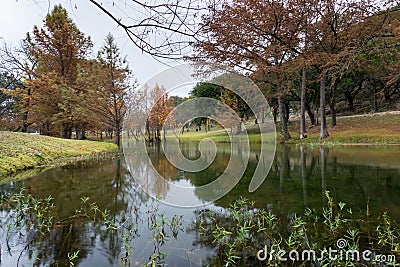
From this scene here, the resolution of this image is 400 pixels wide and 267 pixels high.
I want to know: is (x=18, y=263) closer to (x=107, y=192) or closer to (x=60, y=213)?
(x=60, y=213)

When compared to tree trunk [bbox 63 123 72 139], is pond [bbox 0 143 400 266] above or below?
below

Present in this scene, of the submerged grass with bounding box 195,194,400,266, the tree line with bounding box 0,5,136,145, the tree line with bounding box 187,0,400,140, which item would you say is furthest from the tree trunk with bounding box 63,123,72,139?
the submerged grass with bounding box 195,194,400,266

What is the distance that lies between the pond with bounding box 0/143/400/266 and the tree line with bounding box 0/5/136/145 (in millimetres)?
15197

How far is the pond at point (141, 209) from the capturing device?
2762mm

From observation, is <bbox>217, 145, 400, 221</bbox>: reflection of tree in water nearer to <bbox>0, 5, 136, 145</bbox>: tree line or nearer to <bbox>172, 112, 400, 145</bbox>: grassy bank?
<bbox>172, 112, 400, 145</bbox>: grassy bank

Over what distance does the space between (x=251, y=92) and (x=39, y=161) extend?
2014 cm

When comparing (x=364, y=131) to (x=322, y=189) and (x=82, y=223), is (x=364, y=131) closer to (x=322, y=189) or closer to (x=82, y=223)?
(x=322, y=189)

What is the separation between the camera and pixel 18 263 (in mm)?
2586

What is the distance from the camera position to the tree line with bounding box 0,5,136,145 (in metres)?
21.9

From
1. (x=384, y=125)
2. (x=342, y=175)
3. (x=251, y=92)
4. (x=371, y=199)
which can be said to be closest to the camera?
(x=371, y=199)

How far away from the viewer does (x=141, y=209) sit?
14.6 feet

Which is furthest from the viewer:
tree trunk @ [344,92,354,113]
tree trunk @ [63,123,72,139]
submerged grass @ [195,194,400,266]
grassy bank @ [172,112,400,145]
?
tree trunk @ [344,92,354,113]

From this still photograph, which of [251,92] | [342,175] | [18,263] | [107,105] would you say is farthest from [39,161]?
[251,92]

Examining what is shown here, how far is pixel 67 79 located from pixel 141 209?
23618 mm
